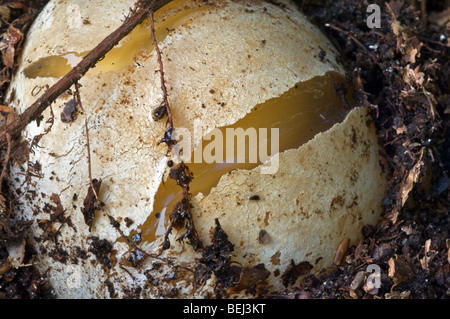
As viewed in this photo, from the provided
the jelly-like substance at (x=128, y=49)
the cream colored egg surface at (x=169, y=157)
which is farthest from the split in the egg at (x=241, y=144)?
the jelly-like substance at (x=128, y=49)

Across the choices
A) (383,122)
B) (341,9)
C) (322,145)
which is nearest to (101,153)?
(322,145)

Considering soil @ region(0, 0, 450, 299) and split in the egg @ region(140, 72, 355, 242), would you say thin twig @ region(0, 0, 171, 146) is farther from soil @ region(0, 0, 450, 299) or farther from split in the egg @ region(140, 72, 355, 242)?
split in the egg @ region(140, 72, 355, 242)

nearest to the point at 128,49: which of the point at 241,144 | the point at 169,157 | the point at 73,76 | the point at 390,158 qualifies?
the point at 73,76

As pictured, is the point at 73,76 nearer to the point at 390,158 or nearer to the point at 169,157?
the point at 169,157

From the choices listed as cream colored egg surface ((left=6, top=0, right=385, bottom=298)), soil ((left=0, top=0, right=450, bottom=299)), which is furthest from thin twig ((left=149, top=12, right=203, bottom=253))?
soil ((left=0, top=0, right=450, bottom=299))

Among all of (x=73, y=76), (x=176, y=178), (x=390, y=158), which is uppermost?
(x=73, y=76)

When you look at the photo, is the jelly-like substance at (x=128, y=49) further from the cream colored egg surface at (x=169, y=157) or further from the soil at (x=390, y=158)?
the soil at (x=390, y=158)
